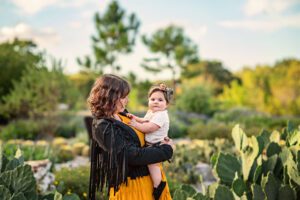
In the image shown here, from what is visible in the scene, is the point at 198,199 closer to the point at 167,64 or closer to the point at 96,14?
the point at 96,14

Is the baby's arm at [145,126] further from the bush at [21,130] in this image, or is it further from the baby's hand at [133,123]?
the bush at [21,130]

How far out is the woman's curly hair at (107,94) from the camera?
2.22m

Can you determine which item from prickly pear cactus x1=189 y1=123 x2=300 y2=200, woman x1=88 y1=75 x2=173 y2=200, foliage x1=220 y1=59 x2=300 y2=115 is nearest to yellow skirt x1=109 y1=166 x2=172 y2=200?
woman x1=88 y1=75 x2=173 y2=200

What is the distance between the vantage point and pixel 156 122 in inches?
92.7

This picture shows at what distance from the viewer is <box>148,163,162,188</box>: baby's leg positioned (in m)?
2.36

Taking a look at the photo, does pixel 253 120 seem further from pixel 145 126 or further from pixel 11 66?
pixel 145 126

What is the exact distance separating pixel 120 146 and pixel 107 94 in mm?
277

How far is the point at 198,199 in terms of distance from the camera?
8.78 feet

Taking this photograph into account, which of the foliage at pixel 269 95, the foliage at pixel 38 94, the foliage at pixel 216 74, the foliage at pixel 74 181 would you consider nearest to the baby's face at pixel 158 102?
the foliage at pixel 74 181

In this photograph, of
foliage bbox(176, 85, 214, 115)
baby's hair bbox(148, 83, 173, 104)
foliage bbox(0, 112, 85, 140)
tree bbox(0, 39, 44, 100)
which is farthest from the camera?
foliage bbox(176, 85, 214, 115)

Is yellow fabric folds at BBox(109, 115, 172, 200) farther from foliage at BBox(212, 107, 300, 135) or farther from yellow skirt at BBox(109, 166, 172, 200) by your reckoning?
foliage at BBox(212, 107, 300, 135)

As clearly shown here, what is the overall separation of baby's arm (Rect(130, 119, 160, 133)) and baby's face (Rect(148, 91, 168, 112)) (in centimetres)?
12

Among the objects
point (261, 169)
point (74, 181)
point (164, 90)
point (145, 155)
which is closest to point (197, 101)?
point (74, 181)

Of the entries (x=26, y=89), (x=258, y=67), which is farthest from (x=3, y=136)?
(x=258, y=67)
